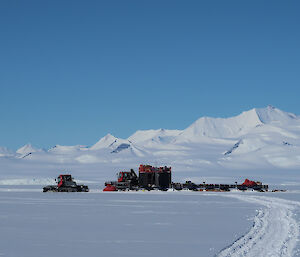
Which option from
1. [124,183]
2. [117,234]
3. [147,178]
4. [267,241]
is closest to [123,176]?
[124,183]

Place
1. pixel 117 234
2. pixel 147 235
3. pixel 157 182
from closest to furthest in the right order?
pixel 147 235 → pixel 117 234 → pixel 157 182

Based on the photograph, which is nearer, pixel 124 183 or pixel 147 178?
pixel 124 183

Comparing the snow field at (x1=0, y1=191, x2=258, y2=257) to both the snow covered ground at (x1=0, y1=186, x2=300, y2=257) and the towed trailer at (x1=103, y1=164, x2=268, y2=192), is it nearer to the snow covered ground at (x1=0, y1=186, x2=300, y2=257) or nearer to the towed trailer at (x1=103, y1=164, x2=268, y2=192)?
the snow covered ground at (x1=0, y1=186, x2=300, y2=257)

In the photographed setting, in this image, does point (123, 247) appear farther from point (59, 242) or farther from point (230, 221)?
point (230, 221)

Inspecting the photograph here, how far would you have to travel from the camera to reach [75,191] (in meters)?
65.5

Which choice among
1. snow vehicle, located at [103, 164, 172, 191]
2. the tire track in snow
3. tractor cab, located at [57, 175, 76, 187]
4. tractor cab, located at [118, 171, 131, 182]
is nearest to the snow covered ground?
the tire track in snow

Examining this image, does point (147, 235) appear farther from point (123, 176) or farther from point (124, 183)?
point (123, 176)

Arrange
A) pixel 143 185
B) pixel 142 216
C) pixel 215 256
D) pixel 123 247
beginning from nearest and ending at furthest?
pixel 215 256, pixel 123 247, pixel 142 216, pixel 143 185

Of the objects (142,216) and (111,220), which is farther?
(142,216)

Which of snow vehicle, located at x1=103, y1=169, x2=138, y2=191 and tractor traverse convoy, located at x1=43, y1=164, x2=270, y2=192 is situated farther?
tractor traverse convoy, located at x1=43, y1=164, x2=270, y2=192

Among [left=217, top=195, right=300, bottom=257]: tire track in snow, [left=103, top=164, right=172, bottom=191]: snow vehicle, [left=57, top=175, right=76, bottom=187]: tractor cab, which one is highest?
[left=103, top=164, right=172, bottom=191]: snow vehicle

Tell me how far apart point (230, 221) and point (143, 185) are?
52.5 metres

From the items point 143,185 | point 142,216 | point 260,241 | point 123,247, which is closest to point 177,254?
point 123,247

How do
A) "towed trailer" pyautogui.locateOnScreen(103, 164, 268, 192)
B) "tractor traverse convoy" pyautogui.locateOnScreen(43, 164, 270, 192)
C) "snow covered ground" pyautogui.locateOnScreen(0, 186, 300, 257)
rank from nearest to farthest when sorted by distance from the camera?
"snow covered ground" pyautogui.locateOnScreen(0, 186, 300, 257), "tractor traverse convoy" pyautogui.locateOnScreen(43, 164, 270, 192), "towed trailer" pyautogui.locateOnScreen(103, 164, 268, 192)
